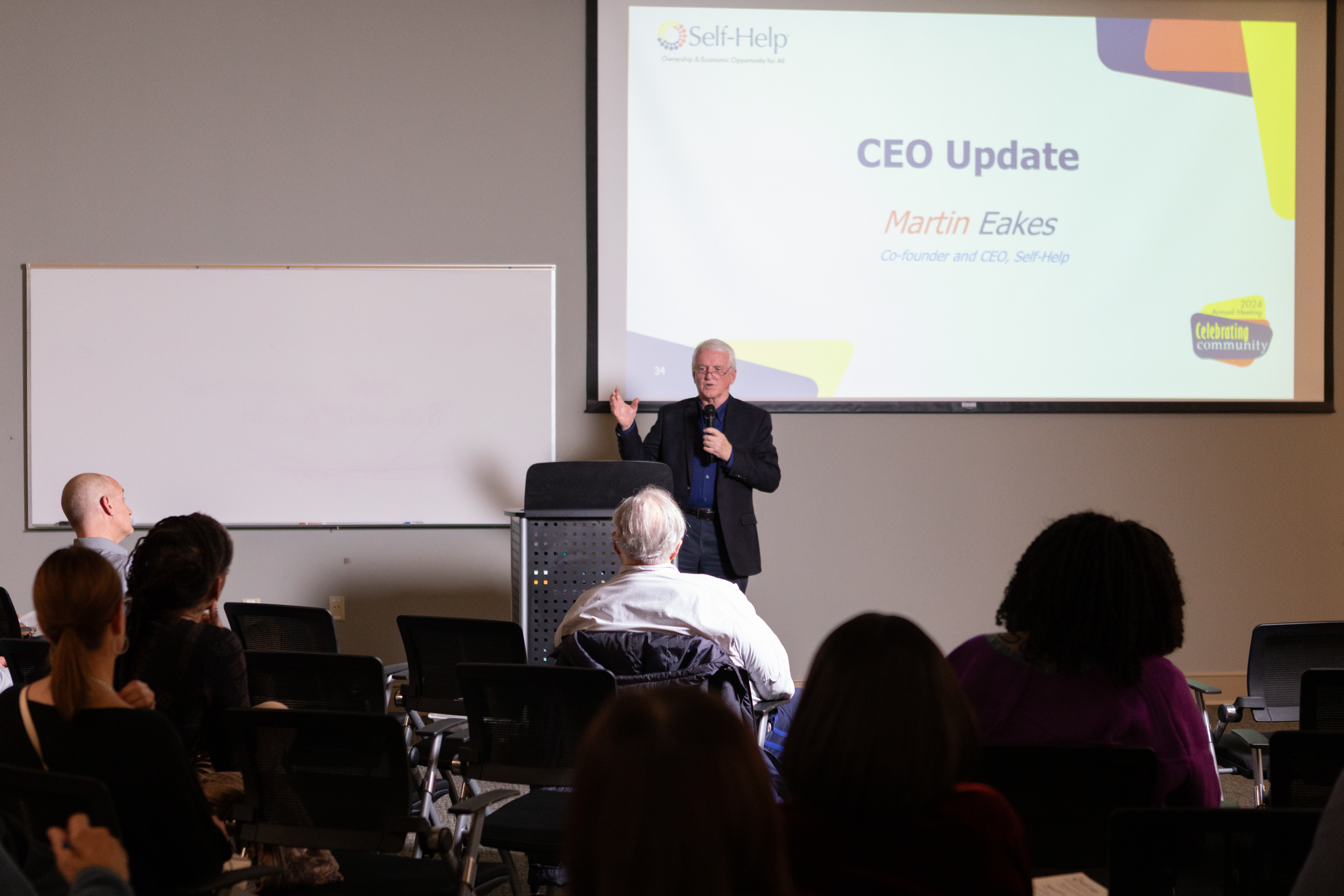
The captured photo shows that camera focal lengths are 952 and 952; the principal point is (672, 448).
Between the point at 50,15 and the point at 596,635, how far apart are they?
4412mm

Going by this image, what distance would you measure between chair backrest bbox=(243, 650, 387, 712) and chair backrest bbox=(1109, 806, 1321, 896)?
1609mm

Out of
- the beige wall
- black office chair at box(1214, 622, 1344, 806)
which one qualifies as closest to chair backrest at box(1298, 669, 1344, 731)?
black office chair at box(1214, 622, 1344, 806)

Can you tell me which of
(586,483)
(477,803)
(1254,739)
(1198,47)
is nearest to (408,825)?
(477,803)

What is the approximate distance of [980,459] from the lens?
468 centimetres

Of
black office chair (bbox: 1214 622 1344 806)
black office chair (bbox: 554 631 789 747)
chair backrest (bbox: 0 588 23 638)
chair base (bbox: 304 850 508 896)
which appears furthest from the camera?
chair backrest (bbox: 0 588 23 638)

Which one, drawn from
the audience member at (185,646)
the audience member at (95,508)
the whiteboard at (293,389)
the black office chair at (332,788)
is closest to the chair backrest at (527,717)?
the black office chair at (332,788)

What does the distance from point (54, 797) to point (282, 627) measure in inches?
62.8

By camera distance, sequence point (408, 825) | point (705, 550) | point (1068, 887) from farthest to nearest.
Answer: point (705, 550)
point (408, 825)
point (1068, 887)

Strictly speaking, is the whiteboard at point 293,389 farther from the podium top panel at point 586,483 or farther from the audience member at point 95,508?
the audience member at point 95,508

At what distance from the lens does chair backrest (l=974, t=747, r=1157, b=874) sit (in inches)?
58.2

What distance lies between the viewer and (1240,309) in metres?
4.64

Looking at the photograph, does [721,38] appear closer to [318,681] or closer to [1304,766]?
[318,681]

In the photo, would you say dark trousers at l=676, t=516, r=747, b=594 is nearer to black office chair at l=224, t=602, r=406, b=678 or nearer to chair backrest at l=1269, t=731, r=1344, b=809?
black office chair at l=224, t=602, r=406, b=678

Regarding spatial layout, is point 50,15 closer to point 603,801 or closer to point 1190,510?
point 603,801
